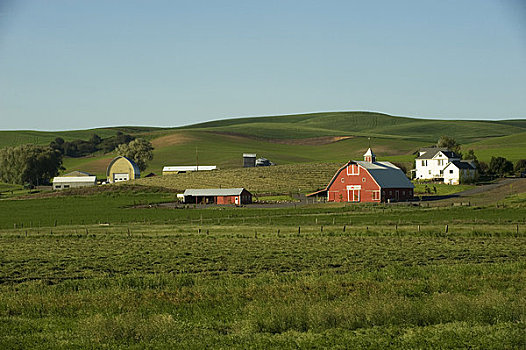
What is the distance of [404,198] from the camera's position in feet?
332

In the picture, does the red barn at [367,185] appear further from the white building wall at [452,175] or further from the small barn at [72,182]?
the small barn at [72,182]

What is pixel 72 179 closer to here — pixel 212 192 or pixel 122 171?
pixel 122 171

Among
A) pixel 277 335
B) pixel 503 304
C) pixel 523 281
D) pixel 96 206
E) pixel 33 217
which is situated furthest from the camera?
pixel 96 206

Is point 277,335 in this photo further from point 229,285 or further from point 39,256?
point 39,256

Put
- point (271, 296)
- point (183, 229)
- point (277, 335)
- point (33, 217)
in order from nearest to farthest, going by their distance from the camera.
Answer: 1. point (277, 335)
2. point (271, 296)
3. point (183, 229)
4. point (33, 217)

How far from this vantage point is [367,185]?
330ft

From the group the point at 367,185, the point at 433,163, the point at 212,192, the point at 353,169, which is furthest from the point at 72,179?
the point at 367,185

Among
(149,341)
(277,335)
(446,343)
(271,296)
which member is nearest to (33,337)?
(149,341)

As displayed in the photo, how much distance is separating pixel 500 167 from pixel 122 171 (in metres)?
78.1

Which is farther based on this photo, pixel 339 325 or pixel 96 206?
pixel 96 206

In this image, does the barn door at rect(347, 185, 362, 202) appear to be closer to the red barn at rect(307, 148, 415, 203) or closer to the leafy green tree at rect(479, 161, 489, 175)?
the red barn at rect(307, 148, 415, 203)

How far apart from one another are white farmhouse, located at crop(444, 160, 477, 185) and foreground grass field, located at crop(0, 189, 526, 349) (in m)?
66.8

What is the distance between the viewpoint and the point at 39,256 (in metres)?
39.5

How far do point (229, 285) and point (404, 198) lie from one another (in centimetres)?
7746
